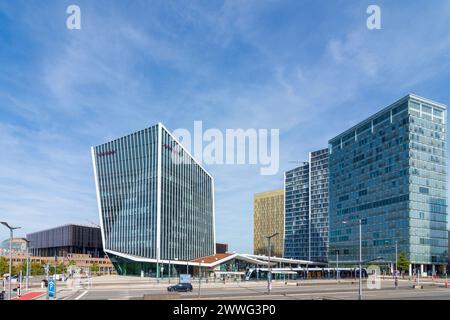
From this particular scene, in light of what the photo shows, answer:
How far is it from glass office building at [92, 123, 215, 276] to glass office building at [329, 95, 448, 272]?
204 ft

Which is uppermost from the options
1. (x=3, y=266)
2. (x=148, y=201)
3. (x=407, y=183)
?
(x=407, y=183)

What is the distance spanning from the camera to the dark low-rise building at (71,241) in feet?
484

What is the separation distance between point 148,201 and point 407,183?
79.0 m

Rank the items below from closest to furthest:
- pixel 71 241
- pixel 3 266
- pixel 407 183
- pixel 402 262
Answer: pixel 3 266 < pixel 402 262 < pixel 407 183 < pixel 71 241

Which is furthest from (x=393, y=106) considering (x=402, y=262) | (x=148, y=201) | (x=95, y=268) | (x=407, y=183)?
(x=95, y=268)

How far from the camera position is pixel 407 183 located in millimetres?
133625

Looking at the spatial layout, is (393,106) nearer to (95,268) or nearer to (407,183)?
(407,183)

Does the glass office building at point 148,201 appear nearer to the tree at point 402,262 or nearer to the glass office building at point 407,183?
the tree at point 402,262

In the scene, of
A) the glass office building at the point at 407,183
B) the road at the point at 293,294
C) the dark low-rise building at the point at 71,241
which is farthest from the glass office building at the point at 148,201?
the glass office building at the point at 407,183

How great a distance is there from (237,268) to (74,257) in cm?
5467

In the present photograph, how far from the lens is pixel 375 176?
15262 cm

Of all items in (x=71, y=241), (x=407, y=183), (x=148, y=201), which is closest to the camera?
(x=148, y=201)
